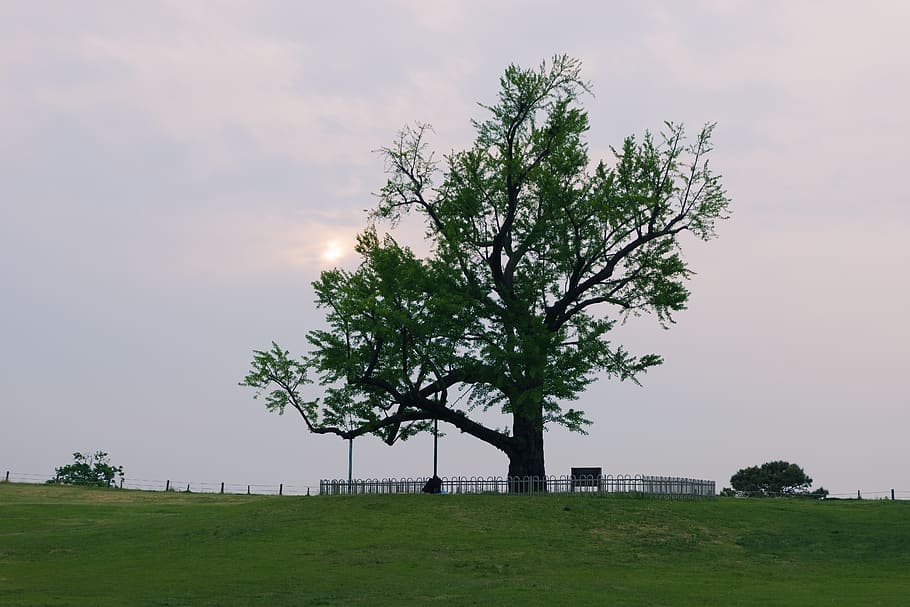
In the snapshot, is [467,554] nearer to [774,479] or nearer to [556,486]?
[556,486]

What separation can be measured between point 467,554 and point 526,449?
742 inches

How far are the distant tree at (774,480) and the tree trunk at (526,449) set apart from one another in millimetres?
30702

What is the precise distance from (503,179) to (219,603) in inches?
1270

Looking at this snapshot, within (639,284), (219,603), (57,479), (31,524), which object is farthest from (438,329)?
(57,479)

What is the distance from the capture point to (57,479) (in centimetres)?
8581

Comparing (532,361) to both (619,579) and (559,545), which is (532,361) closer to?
(559,545)

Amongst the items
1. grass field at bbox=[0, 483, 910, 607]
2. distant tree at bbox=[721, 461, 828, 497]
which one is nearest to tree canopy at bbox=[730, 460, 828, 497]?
distant tree at bbox=[721, 461, 828, 497]

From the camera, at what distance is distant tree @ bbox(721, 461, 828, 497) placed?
81125 mm

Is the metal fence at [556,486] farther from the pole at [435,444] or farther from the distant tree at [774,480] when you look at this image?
the distant tree at [774,480]

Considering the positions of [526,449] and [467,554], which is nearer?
[467,554]

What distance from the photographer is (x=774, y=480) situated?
82.3 metres

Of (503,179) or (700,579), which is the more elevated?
(503,179)

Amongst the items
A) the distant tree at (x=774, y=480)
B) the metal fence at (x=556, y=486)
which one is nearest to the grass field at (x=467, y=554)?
the metal fence at (x=556, y=486)

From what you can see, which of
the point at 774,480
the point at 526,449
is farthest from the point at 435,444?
the point at 774,480
